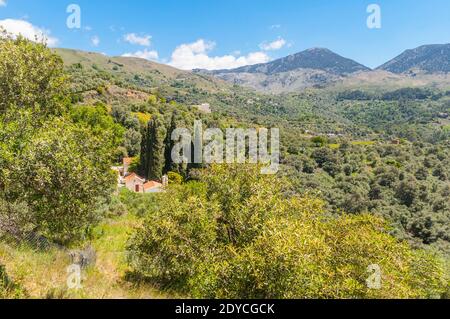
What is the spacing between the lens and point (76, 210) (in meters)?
12.3

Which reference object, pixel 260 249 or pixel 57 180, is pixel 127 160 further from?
pixel 260 249

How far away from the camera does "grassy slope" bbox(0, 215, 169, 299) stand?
1016 cm

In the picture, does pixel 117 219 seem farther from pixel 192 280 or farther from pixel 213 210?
pixel 192 280

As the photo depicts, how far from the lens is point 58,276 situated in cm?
1152

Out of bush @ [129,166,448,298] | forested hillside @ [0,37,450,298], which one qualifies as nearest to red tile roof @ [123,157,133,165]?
forested hillside @ [0,37,450,298]

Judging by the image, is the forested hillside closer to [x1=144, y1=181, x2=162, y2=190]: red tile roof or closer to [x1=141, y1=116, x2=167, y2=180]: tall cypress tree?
[x1=144, y1=181, x2=162, y2=190]: red tile roof

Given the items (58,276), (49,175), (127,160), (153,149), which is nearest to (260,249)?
(58,276)

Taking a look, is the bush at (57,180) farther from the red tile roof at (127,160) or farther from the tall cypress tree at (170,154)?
the red tile roof at (127,160)

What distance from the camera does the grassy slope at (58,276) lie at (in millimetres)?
10161

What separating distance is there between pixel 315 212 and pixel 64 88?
17611 mm

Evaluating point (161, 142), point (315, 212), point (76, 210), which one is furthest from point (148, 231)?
point (161, 142)

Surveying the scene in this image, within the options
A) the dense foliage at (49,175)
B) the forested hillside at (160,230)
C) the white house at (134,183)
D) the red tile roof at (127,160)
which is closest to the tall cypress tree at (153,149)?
the white house at (134,183)

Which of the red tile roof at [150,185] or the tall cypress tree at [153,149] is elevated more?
the tall cypress tree at [153,149]

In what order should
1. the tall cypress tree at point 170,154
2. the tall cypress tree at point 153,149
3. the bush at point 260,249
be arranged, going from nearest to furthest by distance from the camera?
the bush at point 260,249, the tall cypress tree at point 153,149, the tall cypress tree at point 170,154
